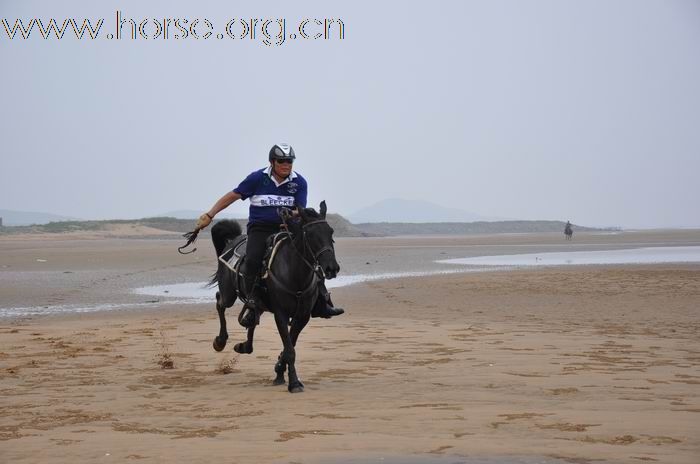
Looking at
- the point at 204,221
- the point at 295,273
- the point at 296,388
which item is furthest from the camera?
the point at 204,221

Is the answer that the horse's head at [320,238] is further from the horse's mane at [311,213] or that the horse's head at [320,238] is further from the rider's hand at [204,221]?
the rider's hand at [204,221]

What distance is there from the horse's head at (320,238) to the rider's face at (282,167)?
644mm

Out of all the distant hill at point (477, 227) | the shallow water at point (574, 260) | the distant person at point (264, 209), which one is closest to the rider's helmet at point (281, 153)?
the distant person at point (264, 209)

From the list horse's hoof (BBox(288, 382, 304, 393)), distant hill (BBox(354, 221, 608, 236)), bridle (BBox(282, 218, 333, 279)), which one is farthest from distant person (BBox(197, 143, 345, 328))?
distant hill (BBox(354, 221, 608, 236))

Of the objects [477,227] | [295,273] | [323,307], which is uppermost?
[477,227]

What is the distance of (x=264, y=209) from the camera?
1029 cm

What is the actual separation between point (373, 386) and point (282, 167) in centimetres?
273

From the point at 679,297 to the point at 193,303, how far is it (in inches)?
437

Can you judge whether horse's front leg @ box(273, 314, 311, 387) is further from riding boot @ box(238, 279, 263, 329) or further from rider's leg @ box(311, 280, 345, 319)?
riding boot @ box(238, 279, 263, 329)

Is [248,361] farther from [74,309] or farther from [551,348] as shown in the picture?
[74,309]

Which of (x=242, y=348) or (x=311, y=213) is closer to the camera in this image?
(x=311, y=213)

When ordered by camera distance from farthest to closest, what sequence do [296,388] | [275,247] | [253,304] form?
[253,304]
[275,247]
[296,388]

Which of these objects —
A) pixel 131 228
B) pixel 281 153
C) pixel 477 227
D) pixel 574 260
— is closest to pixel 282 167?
pixel 281 153

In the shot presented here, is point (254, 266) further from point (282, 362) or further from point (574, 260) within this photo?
point (574, 260)
